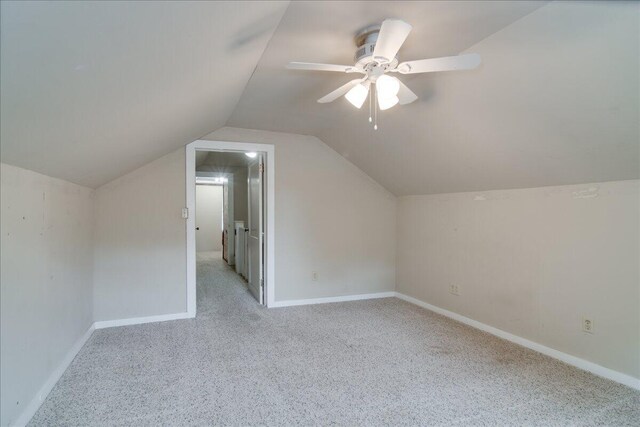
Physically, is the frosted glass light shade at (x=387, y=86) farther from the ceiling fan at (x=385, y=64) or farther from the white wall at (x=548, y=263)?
the white wall at (x=548, y=263)

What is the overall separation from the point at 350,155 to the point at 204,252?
6.86m

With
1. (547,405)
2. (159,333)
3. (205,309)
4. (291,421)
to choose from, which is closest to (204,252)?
(205,309)

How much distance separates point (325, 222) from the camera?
173 inches

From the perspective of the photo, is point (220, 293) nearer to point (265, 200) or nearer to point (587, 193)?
point (265, 200)

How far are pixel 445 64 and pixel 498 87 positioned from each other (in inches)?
26.8

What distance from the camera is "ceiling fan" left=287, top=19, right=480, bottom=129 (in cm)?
160

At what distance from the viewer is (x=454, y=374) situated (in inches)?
96.2

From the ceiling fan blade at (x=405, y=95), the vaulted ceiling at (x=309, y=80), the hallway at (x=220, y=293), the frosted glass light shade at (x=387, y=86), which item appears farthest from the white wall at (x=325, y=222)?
the frosted glass light shade at (x=387, y=86)

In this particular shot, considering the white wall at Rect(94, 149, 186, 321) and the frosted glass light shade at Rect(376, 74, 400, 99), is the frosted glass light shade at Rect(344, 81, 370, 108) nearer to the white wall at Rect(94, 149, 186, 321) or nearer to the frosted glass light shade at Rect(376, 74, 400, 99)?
the frosted glass light shade at Rect(376, 74, 400, 99)

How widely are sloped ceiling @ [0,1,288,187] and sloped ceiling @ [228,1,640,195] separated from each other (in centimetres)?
38

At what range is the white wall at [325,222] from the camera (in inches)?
165

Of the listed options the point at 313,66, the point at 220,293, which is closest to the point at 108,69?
the point at 313,66

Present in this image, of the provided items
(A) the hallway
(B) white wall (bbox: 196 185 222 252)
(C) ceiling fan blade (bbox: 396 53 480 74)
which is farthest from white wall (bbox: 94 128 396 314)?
(B) white wall (bbox: 196 185 222 252)

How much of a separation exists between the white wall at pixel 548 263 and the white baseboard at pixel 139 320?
294 cm
